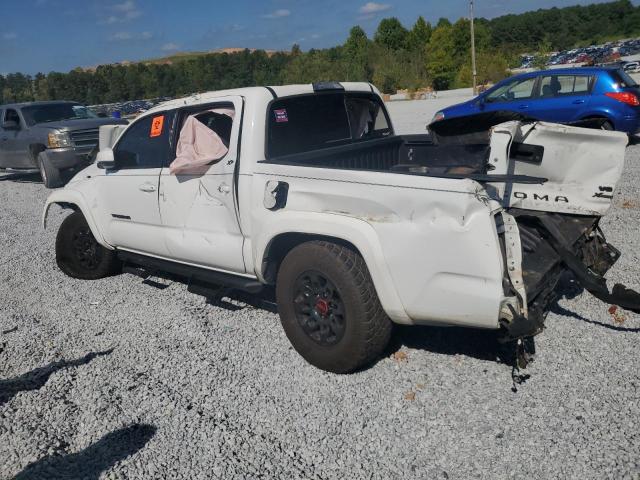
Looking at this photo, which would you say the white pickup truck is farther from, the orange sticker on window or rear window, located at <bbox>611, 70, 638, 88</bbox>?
rear window, located at <bbox>611, 70, 638, 88</bbox>

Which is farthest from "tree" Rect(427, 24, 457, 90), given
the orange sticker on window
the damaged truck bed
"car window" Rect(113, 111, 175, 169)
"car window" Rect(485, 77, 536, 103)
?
the damaged truck bed

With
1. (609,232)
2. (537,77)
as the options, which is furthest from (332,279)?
(537,77)

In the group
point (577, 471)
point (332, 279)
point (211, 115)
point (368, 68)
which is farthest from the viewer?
point (368, 68)

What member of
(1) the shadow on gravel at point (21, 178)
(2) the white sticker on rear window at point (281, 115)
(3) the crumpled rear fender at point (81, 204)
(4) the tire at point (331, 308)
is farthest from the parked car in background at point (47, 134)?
(4) the tire at point (331, 308)

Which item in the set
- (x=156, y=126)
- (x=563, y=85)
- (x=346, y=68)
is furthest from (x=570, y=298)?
(x=346, y=68)

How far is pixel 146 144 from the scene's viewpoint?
5.11 metres

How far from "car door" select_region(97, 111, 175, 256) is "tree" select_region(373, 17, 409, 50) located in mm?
82735

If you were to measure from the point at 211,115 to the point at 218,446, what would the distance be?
2727 millimetres

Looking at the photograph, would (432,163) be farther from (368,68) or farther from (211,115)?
(368,68)

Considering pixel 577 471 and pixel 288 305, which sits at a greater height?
pixel 288 305

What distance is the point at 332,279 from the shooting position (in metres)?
3.56

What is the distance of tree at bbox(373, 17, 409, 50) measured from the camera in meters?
82.9

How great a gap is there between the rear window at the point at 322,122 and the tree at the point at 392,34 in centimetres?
8226

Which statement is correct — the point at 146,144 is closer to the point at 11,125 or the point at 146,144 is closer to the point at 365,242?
the point at 365,242
